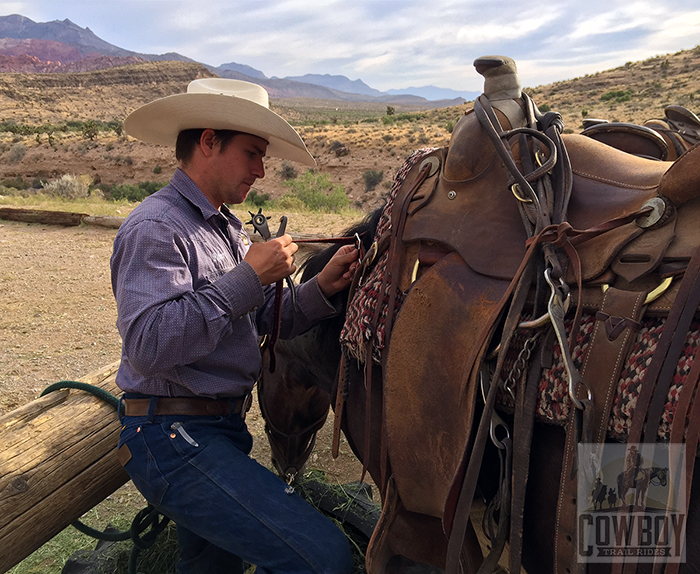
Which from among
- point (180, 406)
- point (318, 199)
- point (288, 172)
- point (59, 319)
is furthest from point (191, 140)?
point (288, 172)

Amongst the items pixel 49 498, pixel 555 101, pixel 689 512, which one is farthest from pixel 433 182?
pixel 555 101

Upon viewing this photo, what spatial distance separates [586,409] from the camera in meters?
1.05

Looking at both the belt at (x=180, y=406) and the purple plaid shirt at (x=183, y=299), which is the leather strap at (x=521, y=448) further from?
the belt at (x=180, y=406)

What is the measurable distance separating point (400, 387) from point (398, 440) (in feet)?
0.52

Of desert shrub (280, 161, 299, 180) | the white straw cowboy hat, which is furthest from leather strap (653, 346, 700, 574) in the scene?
desert shrub (280, 161, 299, 180)

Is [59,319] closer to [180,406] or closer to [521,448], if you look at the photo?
[180,406]

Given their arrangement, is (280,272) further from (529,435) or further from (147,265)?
(529,435)

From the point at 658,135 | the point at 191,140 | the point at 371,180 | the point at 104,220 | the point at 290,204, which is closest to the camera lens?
the point at 658,135

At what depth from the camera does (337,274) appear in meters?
1.96

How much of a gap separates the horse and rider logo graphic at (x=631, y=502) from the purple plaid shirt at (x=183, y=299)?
40.6 inches

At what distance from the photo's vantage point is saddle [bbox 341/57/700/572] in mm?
1105

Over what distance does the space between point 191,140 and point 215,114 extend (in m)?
0.17

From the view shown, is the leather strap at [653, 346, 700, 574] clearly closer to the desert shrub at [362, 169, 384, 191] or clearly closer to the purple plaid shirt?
the purple plaid shirt

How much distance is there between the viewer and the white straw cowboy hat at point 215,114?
1.77m
